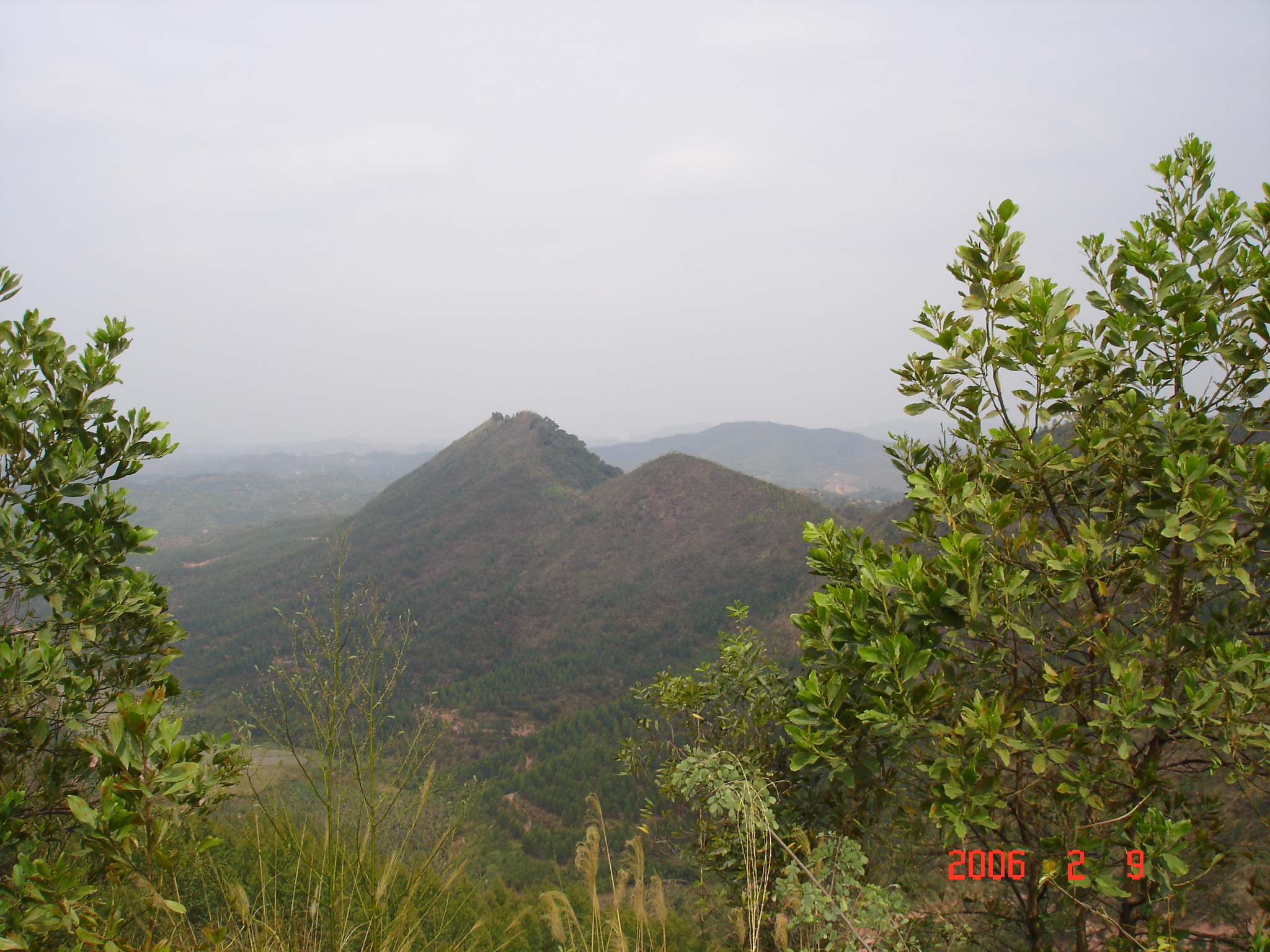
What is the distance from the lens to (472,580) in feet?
151

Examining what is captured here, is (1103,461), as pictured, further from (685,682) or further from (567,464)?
(567,464)

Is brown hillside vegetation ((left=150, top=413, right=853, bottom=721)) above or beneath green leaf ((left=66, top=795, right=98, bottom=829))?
beneath

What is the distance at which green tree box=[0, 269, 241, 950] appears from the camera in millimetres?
2766

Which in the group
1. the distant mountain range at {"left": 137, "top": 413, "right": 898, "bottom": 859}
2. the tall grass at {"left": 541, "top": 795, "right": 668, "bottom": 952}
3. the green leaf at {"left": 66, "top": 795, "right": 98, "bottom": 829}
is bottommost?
the distant mountain range at {"left": 137, "top": 413, "right": 898, "bottom": 859}

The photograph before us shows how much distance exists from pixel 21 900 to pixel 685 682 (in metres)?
3.66

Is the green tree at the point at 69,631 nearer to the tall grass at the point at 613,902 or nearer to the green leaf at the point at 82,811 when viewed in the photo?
the green leaf at the point at 82,811

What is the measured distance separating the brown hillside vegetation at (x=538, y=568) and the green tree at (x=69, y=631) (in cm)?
2647

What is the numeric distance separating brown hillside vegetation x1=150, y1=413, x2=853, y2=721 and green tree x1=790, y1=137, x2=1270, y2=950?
25412 millimetres

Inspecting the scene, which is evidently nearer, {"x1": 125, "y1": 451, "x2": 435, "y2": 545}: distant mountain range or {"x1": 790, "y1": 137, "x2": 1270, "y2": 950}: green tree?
{"x1": 790, "y1": 137, "x2": 1270, "y2": 950}: green tree
